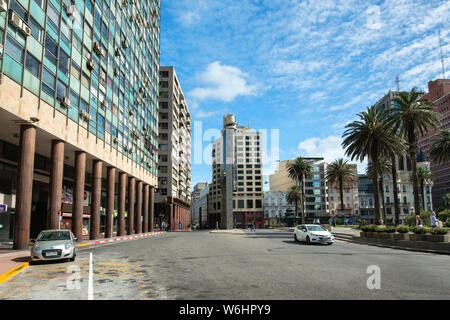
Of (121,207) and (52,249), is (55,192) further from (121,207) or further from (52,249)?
(121,207)

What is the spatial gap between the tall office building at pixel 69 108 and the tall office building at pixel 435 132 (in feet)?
441

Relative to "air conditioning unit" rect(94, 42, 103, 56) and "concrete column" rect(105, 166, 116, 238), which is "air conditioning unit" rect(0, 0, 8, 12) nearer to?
"air conditioning unit" rect(94, 42, 103, 56)

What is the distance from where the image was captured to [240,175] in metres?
136

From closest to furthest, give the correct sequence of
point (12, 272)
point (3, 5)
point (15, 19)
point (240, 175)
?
point (12, 272)
point (3, 5)
point (15, 19)
point (240, 175)

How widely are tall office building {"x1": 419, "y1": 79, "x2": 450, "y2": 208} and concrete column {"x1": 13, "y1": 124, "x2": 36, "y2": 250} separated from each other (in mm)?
150654

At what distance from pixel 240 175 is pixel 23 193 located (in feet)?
387

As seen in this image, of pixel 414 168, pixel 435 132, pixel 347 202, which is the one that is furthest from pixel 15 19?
pixel 435 132

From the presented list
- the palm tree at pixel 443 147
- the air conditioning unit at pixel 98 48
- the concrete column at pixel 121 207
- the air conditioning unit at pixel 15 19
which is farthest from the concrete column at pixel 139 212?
the palm tree at pixel 443 147

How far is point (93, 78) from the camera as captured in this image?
106 feet

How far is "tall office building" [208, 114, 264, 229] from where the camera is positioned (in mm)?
129125

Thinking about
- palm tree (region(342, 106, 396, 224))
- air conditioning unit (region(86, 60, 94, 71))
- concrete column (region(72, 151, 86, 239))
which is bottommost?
concrete column (region(72, 151, 86, 239))

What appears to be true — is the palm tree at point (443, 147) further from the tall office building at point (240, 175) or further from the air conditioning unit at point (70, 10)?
the tall office building at point (240, 175)

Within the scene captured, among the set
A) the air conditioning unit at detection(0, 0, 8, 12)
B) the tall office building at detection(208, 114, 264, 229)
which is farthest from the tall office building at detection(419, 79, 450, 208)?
the air conditioning unit at detection(0, 0, 8, 12)
